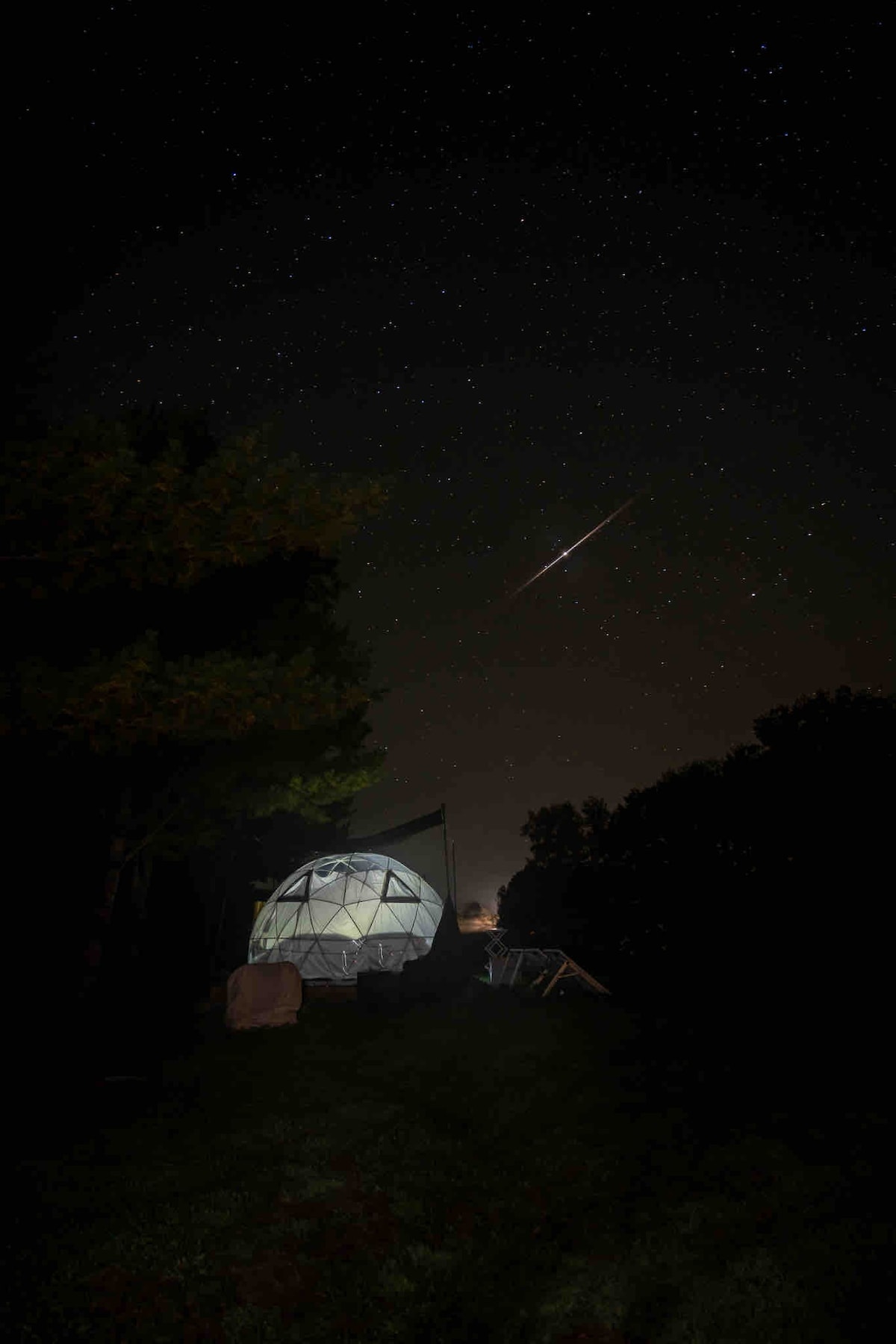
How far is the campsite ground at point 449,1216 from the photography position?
3.41 metres

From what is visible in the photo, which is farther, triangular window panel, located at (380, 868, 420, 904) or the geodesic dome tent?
triangular window panel, located at (380, 868, 420, 904)

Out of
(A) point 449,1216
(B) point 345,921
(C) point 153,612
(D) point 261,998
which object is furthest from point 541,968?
(A) point 449,1216

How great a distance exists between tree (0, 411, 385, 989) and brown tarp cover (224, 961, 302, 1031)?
269 cm

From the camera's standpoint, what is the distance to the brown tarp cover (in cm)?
1107

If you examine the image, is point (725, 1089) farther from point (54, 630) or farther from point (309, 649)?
point (54, 630)

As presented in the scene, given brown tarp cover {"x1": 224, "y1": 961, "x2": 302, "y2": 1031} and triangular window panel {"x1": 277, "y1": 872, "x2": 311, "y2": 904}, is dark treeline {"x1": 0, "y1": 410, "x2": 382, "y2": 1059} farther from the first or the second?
triangular window panel {"x1": 277, "y1": 872, "x2": 311, "y2": 904}

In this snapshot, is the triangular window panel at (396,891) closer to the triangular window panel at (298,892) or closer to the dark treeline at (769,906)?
the triangular window panel at (298,892)

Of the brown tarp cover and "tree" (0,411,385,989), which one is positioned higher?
"tree" (0,411,385,989)

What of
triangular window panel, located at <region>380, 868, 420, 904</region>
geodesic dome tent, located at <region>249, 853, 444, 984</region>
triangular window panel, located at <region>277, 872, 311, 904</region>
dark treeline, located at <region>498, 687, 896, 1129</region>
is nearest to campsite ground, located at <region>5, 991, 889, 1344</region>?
dark treeline, located at <region>498, 687, 896, 1129</region>

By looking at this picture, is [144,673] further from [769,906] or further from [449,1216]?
[769,906]

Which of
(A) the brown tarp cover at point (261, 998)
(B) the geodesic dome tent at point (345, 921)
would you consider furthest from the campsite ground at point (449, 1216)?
(B) the geodesic dome tent at point (345, 921)

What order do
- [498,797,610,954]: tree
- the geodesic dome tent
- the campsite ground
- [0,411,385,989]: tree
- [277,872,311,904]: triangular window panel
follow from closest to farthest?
the campsite ground, [0,411,385,989]: tree, the geodesic dome tent, [277,872,311,904]: triangular window panel, [498,797,610,954]: tree

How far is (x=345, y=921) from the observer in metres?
17.8

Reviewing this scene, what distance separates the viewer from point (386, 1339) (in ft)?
11.0
